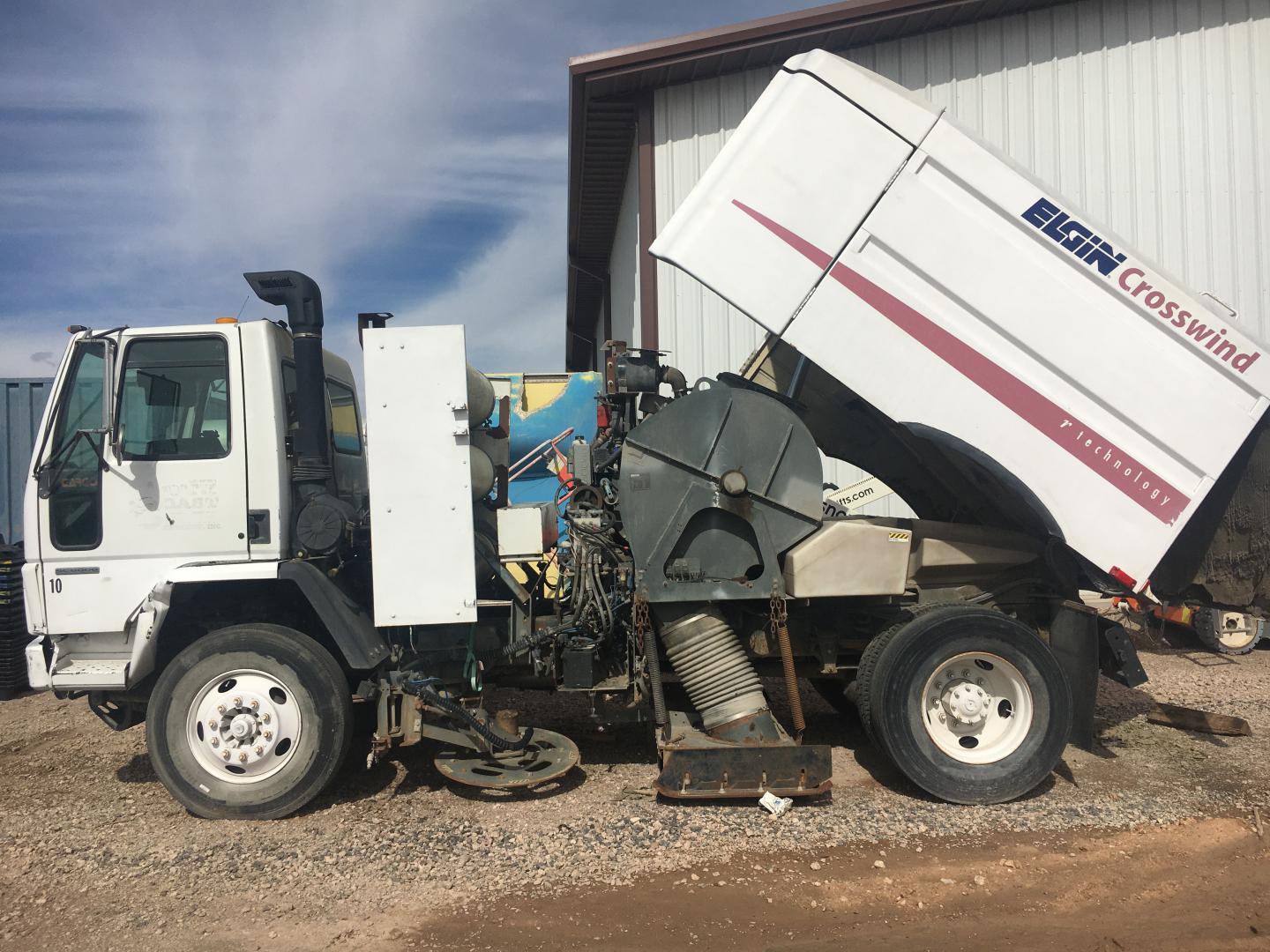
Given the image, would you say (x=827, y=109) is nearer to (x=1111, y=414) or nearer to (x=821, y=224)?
(x=821, y=224)

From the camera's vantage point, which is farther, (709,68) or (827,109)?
(709,68)

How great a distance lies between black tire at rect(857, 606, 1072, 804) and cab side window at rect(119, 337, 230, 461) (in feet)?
12.4

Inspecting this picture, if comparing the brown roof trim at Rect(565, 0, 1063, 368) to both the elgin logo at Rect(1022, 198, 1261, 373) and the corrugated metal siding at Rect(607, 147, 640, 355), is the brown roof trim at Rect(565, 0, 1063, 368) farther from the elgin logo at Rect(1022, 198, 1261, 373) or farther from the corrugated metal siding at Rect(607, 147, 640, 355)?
the elgin logo at Rect(1022, 198, 1261, 373)

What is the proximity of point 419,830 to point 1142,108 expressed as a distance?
9494 mm

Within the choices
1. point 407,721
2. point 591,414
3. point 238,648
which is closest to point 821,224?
point 407,721

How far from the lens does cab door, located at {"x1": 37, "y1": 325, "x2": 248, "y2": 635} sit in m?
4.34

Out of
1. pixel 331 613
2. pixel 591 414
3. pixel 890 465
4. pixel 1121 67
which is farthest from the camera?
pixel 591 414

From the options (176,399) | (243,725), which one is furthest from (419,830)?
(176,399)

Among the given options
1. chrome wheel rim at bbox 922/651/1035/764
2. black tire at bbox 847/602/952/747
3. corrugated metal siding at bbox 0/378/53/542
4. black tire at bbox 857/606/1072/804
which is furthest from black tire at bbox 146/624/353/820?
corrugated metal siding at bbox 0/378/53/542

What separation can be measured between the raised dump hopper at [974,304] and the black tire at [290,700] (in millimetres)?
2856

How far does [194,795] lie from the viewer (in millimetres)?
4254

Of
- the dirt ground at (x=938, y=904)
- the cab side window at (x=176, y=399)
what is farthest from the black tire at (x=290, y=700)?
the dirt ground at (x=938, y=904)

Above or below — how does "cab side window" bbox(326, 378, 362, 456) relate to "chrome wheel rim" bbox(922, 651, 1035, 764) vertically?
above

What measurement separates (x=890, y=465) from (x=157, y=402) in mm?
4419
